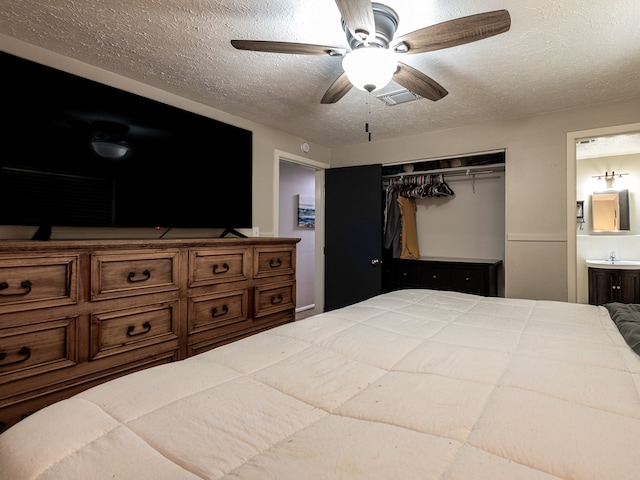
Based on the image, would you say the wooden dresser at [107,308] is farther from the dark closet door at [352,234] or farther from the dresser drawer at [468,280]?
the dresser drawer at [468,280]

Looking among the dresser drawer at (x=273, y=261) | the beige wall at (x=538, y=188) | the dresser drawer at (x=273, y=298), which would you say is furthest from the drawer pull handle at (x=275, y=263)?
the beige wall at (x=538, y=188)

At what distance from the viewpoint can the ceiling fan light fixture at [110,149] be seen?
212cm

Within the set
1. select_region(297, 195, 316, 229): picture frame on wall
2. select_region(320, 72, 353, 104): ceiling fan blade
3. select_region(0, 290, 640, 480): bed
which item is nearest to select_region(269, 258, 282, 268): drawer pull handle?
select_region(320, 72, 353, 104): ceiling fan blade

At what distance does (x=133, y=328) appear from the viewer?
1.86 m

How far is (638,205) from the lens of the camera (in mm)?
4371

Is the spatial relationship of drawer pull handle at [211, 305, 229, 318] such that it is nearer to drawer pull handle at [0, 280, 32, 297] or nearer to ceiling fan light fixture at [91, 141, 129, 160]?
drawer pull handle at [0, 280, 32, 297]

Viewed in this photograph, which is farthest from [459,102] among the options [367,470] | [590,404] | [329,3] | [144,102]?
[367,470]

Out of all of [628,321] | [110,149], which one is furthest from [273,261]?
[628,321]

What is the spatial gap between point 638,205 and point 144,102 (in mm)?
5748

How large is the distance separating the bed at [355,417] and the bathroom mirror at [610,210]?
4328 mm

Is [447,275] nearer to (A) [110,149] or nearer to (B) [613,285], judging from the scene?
(B) [613,285]

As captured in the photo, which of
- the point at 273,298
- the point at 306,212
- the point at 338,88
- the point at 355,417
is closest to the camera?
the point at 355,417

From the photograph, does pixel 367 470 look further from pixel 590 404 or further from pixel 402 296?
pixel 402 296

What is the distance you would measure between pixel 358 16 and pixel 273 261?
5.97 feet
